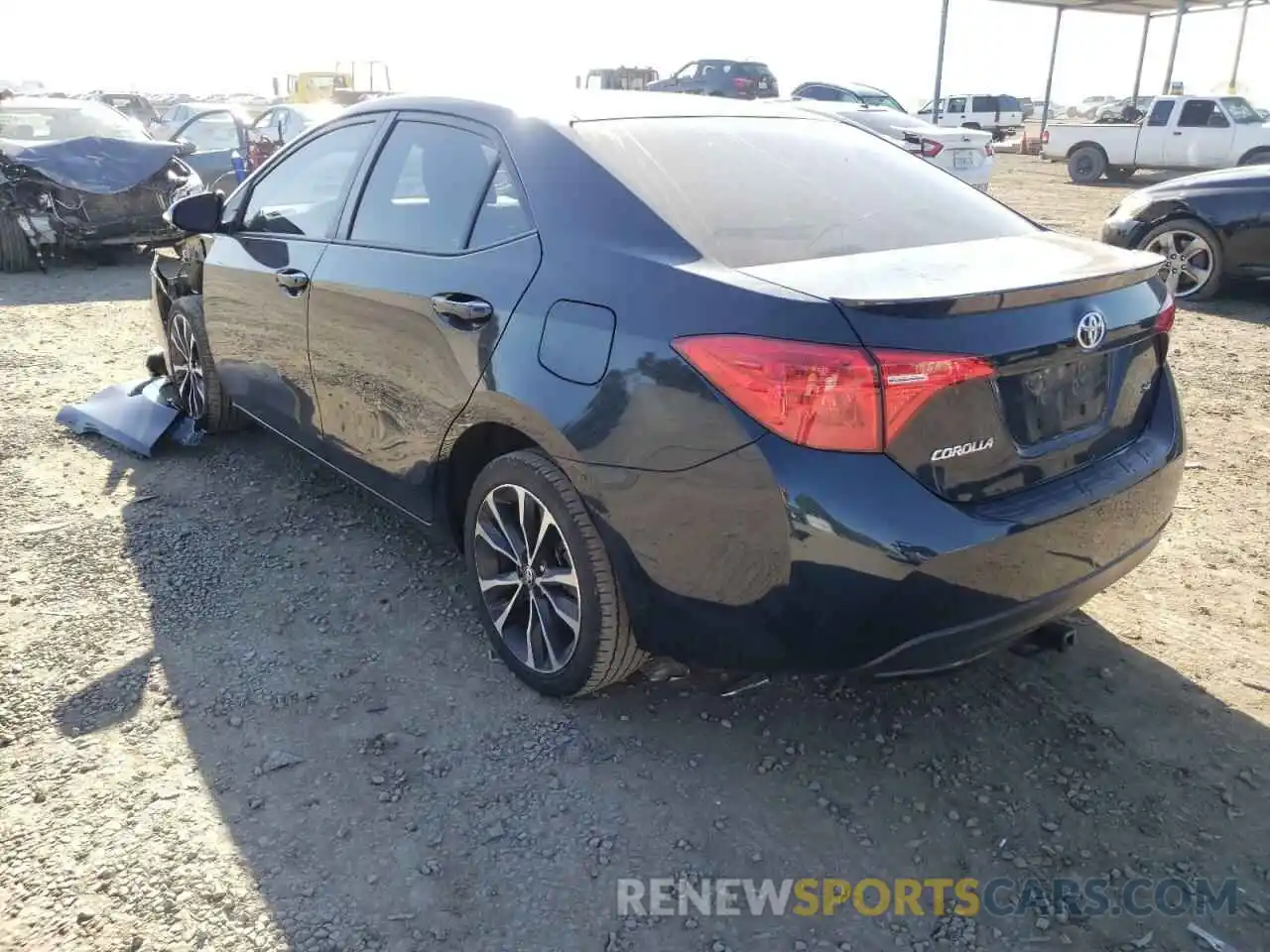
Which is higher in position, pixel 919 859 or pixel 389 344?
pixel 389 344

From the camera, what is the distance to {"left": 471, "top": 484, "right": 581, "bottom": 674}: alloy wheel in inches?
111

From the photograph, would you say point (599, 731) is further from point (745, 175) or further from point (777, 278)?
point (745, 175)

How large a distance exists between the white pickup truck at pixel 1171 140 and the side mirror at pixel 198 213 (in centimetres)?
2120

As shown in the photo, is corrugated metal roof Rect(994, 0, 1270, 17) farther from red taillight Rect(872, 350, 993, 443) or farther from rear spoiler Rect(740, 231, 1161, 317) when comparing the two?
red taillight Rect(872, 350, 993, 443)

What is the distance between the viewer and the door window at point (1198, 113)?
66.2ft

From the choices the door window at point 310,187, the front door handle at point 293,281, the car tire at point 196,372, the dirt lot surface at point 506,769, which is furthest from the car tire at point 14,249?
the front door handle at point 293,281

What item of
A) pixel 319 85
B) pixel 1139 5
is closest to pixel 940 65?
pixel 1139 5

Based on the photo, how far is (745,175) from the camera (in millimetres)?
Result: 2896

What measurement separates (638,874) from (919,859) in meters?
0.68

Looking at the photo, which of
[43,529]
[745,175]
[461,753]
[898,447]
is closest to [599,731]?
[461,753]

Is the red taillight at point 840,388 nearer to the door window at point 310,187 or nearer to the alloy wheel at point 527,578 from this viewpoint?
the alloy wheel at point 527,578

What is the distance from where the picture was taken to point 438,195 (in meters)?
3.23

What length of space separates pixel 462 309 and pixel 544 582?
2.68ft

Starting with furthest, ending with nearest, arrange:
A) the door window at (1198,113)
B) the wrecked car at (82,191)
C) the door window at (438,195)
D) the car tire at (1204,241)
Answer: the door window at (1198,113), the wrecked car at (82,191), the car tire at (1204,241), the door window at (438,195)
